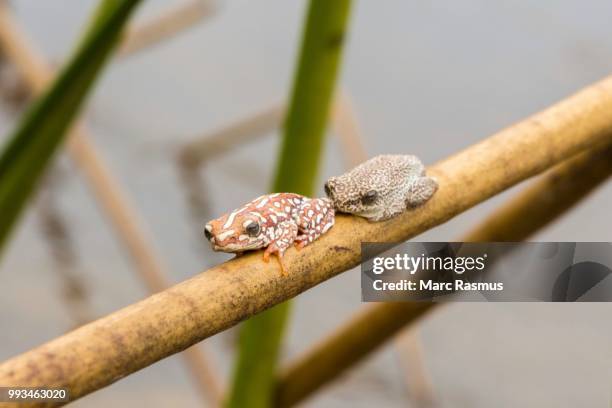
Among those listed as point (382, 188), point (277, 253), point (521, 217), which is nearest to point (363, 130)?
point (521, 217)

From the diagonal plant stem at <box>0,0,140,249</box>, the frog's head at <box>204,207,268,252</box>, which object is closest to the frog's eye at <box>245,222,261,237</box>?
the frog's head at <box>204,207,268,252</box>

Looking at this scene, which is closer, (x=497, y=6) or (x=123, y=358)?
(x=123, y=358)

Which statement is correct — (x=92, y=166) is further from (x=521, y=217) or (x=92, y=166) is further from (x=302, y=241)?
(x=302, y=241)

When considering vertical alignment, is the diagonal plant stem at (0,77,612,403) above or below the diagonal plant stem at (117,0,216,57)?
below

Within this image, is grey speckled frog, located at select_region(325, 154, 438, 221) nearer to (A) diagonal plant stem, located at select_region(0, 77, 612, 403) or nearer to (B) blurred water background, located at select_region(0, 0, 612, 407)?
(A) diagonal plant stem, located at select_region(0, 77, 612, 403)

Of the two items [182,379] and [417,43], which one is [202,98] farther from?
[182,379]

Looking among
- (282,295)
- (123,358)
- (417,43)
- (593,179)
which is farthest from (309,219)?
(417,43)

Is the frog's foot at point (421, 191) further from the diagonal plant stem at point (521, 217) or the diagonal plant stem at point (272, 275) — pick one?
the diagonal plant stem at point (521, 217)

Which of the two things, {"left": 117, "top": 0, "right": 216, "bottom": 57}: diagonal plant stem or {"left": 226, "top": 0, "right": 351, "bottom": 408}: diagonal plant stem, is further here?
{"left": 117, "top": 0, "right": 216, "bottom": 57}: diagonal plant stem
